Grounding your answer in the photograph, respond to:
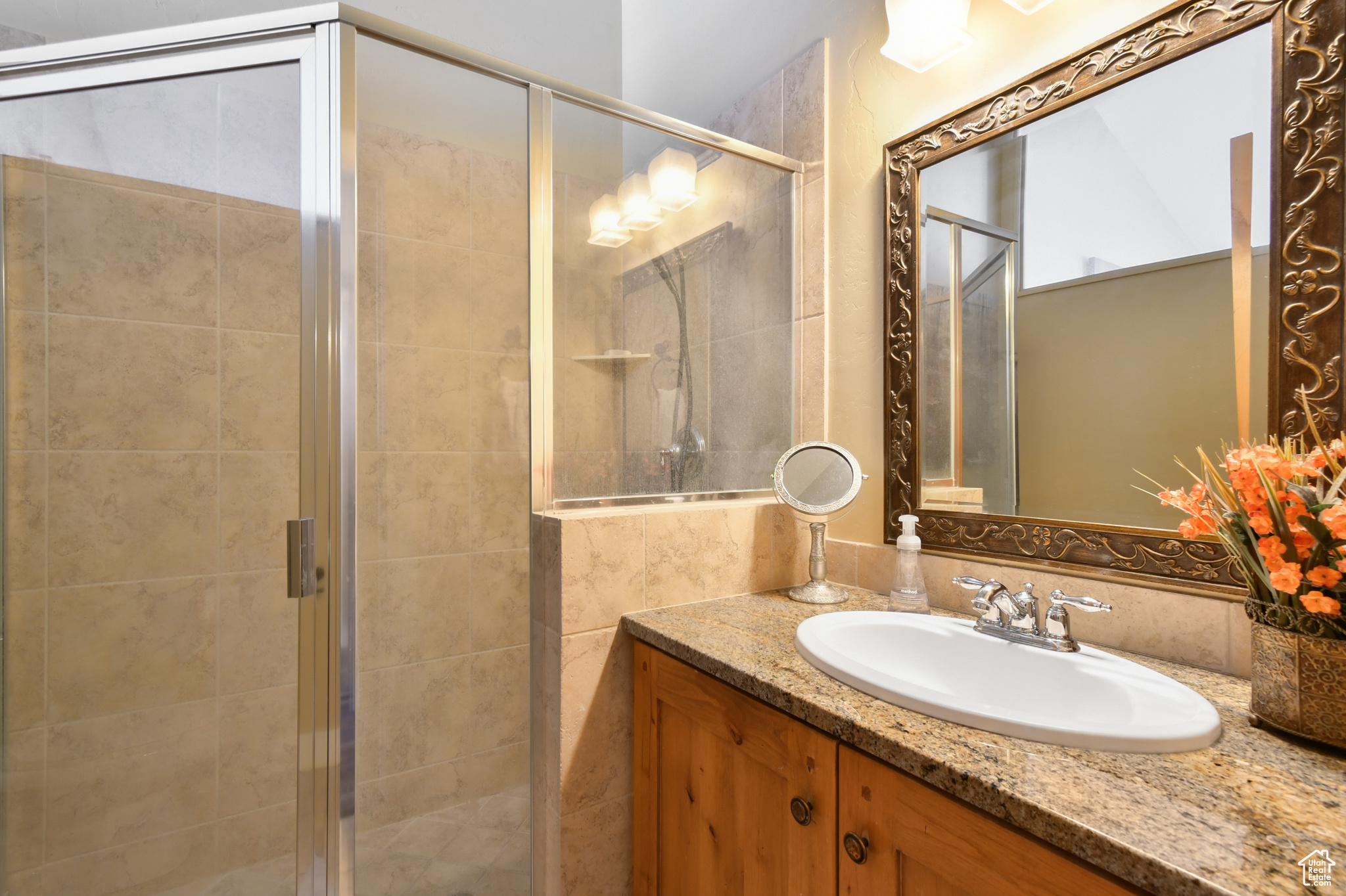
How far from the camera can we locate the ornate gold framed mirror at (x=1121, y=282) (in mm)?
805

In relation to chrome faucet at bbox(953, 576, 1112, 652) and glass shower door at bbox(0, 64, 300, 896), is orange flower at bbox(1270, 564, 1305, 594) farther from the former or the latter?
glass shower door at bbox(0, 64, 300, 896)

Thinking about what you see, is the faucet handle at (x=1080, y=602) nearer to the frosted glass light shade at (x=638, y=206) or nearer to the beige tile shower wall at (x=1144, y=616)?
the beige tile shower wall at (x=1144, y=616)

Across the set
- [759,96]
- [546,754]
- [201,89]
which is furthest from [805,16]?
[546,754]

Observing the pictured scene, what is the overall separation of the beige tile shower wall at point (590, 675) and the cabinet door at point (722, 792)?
0.04 metres

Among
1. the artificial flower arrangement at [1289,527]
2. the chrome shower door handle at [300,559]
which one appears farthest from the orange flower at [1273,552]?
the chrome shower door handle at [300,559]

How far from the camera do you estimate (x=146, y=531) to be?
3.30ft

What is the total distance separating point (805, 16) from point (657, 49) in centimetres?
61

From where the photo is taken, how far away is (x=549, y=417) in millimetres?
1217

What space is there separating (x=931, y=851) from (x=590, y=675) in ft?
2.23

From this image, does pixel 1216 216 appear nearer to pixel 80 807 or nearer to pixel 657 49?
pixel 657 49

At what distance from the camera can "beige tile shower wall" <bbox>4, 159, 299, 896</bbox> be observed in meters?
0.97

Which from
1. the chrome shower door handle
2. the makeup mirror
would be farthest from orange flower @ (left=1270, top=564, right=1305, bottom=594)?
the chrome shower door handle

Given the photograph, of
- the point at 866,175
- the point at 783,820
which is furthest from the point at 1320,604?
the point at 866,175

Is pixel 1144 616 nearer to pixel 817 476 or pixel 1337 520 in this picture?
pixel 1337 520
